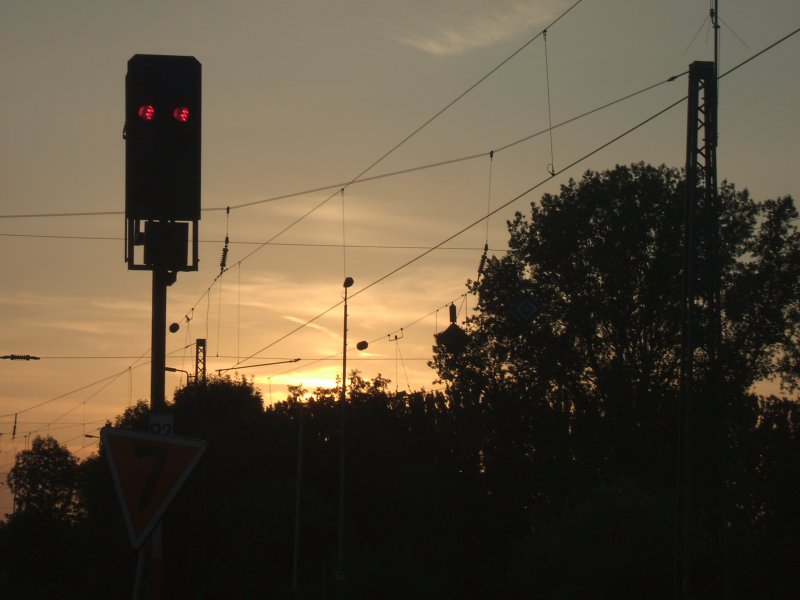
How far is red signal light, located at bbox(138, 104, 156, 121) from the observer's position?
7586 mm

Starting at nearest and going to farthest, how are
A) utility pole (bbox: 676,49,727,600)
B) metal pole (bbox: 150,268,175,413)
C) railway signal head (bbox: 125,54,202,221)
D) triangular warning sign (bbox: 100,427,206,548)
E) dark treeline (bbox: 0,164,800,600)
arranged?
1. triangular warning sign (bbox: 100,427,206,548)
2. railway signal head (bbox: 125,54,202,221)
3. metal pole (bbox: 150,268,175,413)
4. utility pole (bbox: 676,49,727,600)
5. dark treeline (bbox: 0,164,800,600)

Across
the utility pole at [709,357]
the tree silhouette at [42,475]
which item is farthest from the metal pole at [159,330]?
the tree silhouette at [42,475]

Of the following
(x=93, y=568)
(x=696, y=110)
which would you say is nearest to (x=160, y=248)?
(x=696, y=110)

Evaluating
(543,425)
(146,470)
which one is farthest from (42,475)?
(146,470)

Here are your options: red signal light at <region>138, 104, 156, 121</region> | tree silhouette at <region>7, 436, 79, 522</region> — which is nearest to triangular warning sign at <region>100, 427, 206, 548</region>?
red signal light at <region>138, 104, 156, 121</region>

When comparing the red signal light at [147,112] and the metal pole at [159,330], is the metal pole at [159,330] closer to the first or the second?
the metal pole at [159,330]

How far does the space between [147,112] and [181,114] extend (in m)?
0.24

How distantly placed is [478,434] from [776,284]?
15697 mm

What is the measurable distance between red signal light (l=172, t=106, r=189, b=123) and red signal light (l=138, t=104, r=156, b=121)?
15 cm

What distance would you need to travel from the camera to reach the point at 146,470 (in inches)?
248

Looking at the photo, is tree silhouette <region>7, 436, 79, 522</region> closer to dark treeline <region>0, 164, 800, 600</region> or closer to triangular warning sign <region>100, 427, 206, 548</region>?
dark treeline <region>0, 164, 800, 600</region>

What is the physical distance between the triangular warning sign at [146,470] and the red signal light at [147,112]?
241 centimetres

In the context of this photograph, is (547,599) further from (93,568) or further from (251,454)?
(93,568)

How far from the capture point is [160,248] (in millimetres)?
7484
